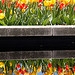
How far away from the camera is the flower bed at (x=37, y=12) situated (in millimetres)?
8242

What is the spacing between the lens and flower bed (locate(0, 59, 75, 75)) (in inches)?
265

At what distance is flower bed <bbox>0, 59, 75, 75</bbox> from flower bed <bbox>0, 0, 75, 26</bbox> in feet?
3.59

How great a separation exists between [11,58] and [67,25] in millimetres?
1305

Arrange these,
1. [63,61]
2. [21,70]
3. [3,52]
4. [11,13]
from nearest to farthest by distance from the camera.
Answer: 1. [21,70]
2. [63,61]
3. [3,52]
4. [11,13]

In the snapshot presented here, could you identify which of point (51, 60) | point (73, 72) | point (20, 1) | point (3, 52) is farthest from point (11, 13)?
point (73, 72)

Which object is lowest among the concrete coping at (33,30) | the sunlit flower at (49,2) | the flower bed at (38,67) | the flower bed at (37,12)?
the flower bed at (38,67)

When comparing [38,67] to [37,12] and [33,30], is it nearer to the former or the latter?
[33,30]

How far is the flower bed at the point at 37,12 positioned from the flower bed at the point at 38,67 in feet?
3.59

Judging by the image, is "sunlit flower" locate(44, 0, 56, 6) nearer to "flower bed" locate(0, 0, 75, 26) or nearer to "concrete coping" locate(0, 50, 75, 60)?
"flower bed" locate(0, 0, 75, 26)

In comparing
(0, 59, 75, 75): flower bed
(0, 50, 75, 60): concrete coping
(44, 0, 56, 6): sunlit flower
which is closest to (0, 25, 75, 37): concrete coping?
(0, 50, 75, 60): concrete coping

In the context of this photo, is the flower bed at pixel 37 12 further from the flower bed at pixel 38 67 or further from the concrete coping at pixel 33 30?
the flower bed at pixel 38 67

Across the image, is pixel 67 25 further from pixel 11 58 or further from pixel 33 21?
pixel 11 58

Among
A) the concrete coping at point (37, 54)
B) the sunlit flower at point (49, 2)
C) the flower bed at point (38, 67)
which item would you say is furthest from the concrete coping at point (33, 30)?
the sunlit flower at point (49, 2)

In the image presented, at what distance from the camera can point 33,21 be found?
27.0 ft
